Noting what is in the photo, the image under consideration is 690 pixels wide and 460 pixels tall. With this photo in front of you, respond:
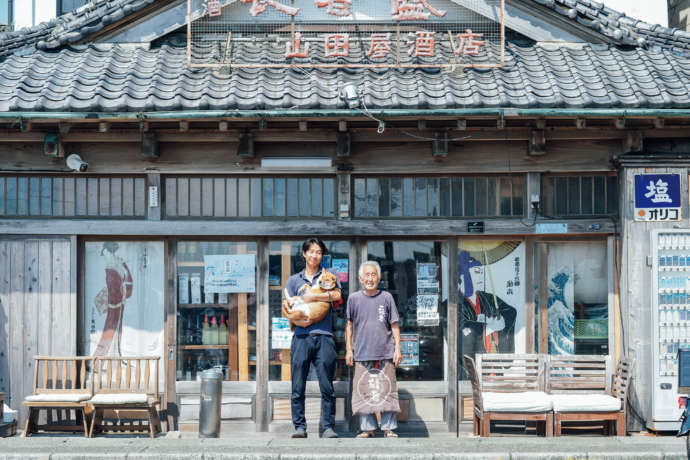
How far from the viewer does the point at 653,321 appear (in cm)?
866

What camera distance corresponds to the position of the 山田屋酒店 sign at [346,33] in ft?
30.1

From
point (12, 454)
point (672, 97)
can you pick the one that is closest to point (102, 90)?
point (12, 454)

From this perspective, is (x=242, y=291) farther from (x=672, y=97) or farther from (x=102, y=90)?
(x=672, y=97)

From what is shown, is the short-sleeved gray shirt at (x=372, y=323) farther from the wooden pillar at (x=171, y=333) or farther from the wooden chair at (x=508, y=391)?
the wooden pillar at (x=171, y=333)

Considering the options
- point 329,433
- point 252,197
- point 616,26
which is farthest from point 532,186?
point 329,433

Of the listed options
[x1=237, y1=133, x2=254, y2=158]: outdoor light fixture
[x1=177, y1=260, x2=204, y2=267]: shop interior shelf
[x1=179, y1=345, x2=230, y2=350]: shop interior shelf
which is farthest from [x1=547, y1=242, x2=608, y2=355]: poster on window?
[x1=177, y1=260, x2=204, y2=267]: shop interior shelf

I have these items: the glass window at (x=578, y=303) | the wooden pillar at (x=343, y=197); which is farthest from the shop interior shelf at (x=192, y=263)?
the glass window at (x=578, y=303)

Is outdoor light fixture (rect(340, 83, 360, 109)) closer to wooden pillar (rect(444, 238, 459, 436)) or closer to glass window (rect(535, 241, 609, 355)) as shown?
wooden pillar (rect(444, 238, 459, 436))

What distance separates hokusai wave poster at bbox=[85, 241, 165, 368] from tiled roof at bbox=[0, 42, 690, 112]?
1.91m

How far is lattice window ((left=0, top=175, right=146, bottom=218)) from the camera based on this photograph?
A: 9211 mm

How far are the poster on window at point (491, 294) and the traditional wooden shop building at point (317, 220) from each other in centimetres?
2

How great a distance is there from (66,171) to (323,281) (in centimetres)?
345

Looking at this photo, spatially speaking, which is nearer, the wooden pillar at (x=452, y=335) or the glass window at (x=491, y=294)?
the wooden pillar at (x=452, y=335)

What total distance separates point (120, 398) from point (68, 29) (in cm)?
489
